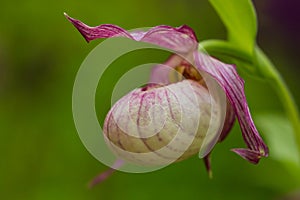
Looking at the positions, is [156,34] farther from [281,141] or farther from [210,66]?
[281,141]

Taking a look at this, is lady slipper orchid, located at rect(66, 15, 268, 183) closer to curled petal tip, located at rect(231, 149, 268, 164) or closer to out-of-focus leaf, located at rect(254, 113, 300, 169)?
curled petal tip, located at rect(231, 149, 268, 164)

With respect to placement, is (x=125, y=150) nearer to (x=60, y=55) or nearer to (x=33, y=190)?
(x=33, y=190)

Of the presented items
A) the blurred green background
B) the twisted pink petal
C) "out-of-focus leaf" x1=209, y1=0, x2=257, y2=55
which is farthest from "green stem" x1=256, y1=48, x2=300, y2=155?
the blurred green background

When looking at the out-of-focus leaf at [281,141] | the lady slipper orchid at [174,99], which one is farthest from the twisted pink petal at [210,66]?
the out-of-focus leaf at [281,141]

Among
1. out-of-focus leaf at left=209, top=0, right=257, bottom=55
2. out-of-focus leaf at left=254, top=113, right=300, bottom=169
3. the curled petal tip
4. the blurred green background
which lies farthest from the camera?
the blurred green background

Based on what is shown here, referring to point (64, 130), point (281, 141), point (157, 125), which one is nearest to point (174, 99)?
point (157, 125)

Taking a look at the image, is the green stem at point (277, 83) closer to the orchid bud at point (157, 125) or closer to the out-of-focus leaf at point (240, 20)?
the out-of-focus leaf at point (240, 20)

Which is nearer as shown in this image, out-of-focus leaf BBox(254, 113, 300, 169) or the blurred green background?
out-of-focus leaf BBox(254, 113, 300, 169)
